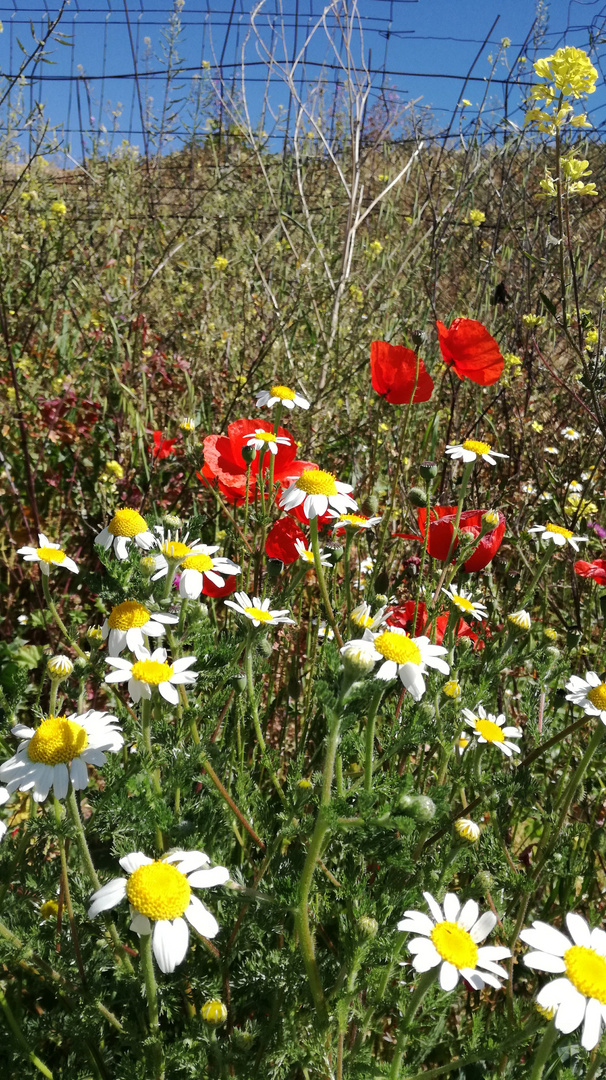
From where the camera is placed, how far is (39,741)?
951mm

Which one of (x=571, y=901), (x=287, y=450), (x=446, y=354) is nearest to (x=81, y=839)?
(x=287, y=450)

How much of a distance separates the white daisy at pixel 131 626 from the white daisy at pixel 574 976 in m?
0.63

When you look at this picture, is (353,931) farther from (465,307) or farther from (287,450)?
(465,307)

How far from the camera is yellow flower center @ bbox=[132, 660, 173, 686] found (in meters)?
1.02

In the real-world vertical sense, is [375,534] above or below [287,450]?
below

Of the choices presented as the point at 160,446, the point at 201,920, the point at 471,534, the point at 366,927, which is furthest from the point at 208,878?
the point at 160,446

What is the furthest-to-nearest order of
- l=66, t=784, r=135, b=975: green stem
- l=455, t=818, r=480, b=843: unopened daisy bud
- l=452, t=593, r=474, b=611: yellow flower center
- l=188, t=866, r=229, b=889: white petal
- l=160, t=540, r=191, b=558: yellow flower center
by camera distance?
1. l=452, t=593, r=474, b=611: yellow flower center
2. l=160, t=540, r=191, b=558: yellow flower center
3. l=455, t=818, r=480, b=843: unopened daisy bud
4. l=66, t=784, r=135, b=975: green stem
5. l=188, t=866, r=229, b=889: white petal

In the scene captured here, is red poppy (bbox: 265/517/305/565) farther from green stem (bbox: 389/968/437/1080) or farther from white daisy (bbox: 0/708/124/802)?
green stem (bbox: 389/968/437/1080)

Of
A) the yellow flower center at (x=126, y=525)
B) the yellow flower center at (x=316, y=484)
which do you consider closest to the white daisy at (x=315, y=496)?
the yellow flower center at (x=316, y=484)

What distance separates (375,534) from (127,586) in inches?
54.2

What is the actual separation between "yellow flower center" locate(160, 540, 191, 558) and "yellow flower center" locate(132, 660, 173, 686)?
190mm

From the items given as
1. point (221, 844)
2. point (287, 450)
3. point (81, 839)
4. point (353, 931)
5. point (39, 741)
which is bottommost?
point (221, 844)

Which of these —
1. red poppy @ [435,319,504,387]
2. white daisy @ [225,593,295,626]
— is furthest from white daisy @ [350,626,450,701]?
red poppy @ [435,319,504,387]

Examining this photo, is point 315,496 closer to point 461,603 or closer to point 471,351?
point 461,603
